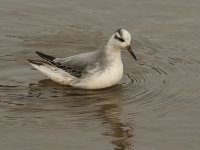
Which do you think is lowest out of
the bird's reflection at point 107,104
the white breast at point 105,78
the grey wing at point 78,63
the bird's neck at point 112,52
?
the bird's reflection at point 107,104

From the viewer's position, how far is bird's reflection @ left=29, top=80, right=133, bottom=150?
1152 centimetres

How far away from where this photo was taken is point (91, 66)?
13867mm

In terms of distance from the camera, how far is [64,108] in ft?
41.5

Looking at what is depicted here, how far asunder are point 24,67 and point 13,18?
7.62 feet

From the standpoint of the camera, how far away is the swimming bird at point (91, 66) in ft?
45.1

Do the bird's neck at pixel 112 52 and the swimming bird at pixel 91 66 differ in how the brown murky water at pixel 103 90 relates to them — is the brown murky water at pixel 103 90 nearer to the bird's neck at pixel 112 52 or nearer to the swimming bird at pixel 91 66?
the swimming bird at pixel 91 66

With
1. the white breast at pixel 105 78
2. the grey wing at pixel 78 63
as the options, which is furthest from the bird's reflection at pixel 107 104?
the grey wing at pixel 78 63

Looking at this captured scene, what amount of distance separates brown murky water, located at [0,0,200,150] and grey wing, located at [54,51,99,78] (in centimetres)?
37

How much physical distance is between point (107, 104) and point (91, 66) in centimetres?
103

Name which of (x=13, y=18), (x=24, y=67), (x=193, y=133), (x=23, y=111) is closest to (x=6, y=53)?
(x=24, y=67)

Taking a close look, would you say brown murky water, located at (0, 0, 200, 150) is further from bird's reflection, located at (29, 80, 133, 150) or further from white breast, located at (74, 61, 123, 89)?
white breast, located at (74, 61, 123, 89)

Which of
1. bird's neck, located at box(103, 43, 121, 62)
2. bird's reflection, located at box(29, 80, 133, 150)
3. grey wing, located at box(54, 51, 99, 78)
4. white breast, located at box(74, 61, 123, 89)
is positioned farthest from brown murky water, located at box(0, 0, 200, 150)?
bird's neck, located at box(103, 43, 121, 62)

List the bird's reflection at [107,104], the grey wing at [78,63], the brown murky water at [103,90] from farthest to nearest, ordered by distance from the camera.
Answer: the grey wing at [78,63] < the bird's reflection at [107,104] < the brown murky water at [103,90]

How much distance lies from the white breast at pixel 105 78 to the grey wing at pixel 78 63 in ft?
0.69
